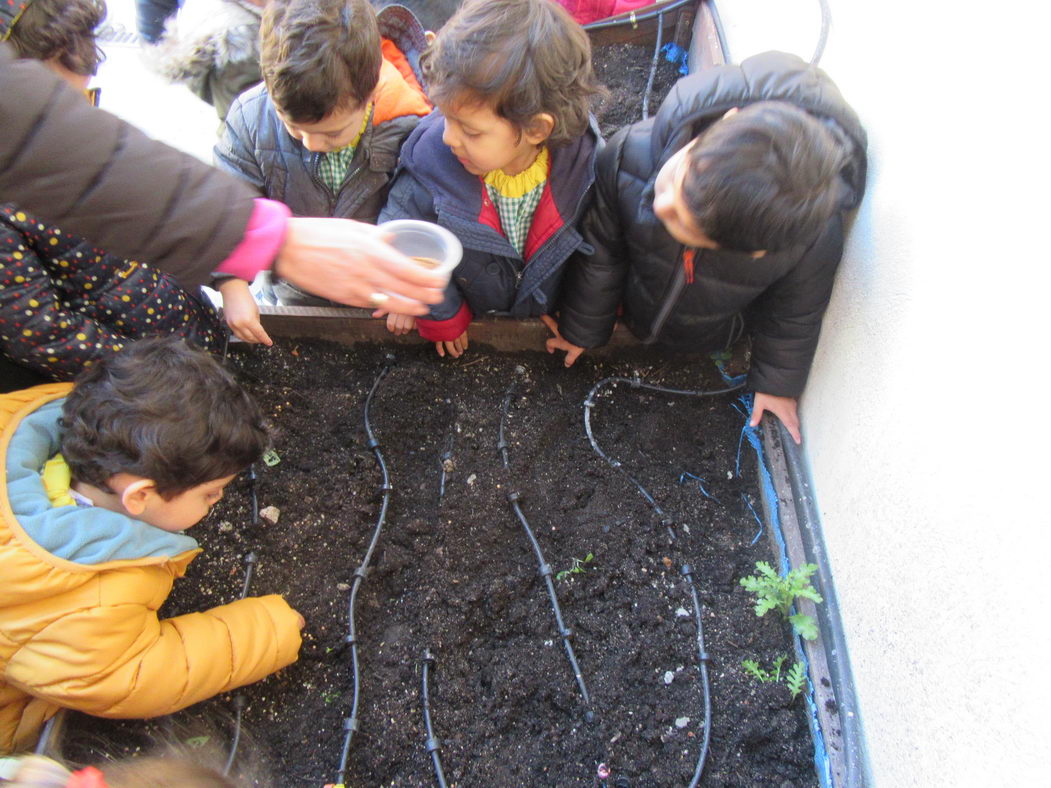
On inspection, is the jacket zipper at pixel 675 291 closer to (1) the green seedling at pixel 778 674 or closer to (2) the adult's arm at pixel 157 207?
(2) the adult's arm at pixel 157 207

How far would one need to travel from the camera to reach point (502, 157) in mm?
→ 1893

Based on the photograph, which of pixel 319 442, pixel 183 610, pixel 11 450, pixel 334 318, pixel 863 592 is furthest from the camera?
pixel 334 318

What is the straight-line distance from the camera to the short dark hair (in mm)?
1528

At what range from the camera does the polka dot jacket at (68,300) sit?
5.65 feet

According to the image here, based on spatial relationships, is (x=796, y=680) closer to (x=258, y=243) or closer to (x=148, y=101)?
(x=258, y=243)

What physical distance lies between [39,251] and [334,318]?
90cm

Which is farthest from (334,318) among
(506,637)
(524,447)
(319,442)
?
(506,637)

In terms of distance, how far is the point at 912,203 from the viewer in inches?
65.2

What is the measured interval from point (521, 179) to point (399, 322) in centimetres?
71

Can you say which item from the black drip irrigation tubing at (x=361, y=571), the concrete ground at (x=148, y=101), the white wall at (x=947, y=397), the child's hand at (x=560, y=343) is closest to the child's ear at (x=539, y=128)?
the child's hand at (x=560, y=343)

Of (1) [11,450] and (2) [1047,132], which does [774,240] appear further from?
(1) [11,450]

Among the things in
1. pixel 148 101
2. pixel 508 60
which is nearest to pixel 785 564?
pixel 508 60

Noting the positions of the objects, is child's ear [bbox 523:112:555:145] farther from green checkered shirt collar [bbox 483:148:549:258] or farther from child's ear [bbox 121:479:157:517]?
child's ear [bbox 121:479:157:517]

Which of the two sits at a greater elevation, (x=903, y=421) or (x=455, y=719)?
(x=903, y=421)
